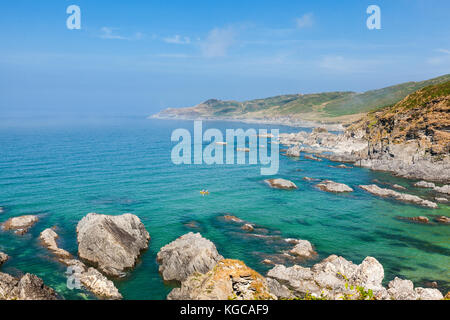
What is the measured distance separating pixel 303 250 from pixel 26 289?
96.1 feet

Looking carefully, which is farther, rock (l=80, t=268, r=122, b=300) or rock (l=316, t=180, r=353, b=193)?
rock (l=316, t=180, r=353, b=193)

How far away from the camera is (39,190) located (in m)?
62.5

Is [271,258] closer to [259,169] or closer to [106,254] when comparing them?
[106,254]

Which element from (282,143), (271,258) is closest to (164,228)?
(271,258)

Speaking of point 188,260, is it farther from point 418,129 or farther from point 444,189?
point 418,129

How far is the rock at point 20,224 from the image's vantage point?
43.4m

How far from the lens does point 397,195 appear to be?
210ft

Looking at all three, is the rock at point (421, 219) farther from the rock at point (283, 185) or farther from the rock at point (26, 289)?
the rock at point (26, 289)

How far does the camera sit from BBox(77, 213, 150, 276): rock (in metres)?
35.3

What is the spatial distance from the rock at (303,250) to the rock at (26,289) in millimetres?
26561

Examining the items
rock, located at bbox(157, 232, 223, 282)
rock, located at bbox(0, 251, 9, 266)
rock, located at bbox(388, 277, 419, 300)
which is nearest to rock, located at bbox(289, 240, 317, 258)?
rock, located at bbox(388, 277, 419, 300)

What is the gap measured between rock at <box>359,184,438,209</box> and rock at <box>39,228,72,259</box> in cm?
5862

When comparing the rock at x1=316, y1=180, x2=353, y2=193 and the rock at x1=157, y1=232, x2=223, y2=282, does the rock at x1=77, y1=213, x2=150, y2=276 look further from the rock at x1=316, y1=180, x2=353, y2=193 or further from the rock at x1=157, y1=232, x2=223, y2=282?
the rock at x1=316, y1=180, x2=353, y2=193
